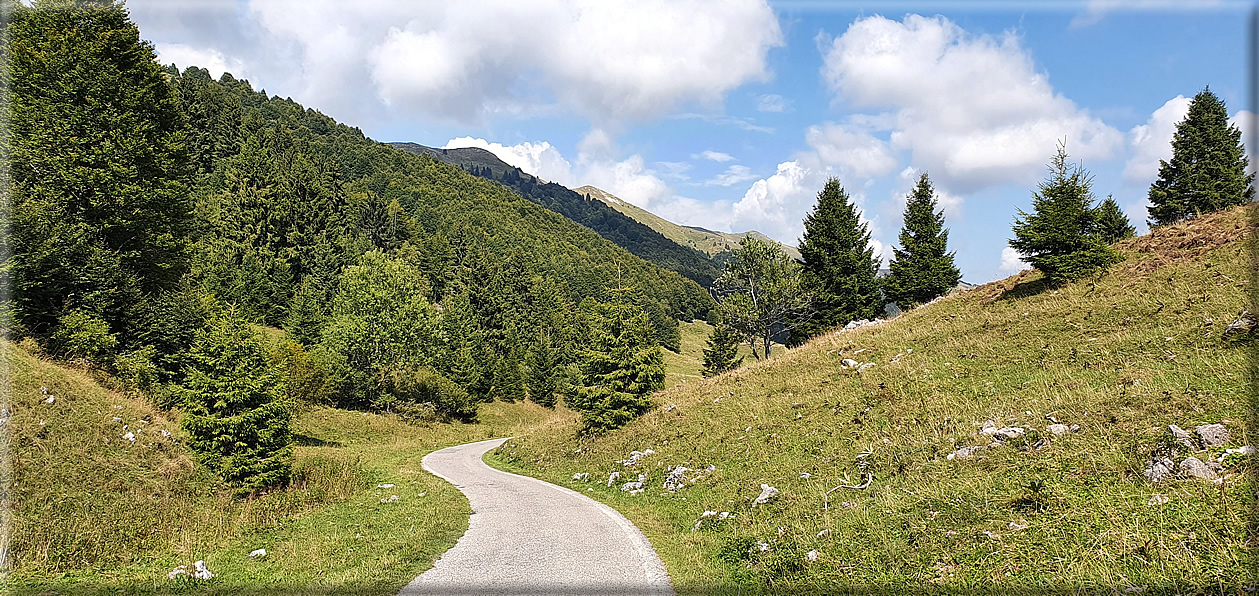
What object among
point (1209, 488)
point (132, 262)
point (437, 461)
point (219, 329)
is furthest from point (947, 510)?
point (132, 262)

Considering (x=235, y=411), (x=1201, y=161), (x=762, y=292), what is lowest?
(x=235, y=411)

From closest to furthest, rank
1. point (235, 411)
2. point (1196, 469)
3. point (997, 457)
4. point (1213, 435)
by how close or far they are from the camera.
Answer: point (1196, 469), point (1213, 435), point (997, 457), point (235, 411)

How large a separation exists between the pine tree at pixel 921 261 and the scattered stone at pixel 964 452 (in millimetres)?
31629

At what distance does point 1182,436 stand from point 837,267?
3443 cm

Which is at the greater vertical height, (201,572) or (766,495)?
(766,495)

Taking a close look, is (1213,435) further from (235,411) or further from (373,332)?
(373,332)

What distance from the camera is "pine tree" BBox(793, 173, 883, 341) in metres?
40.4

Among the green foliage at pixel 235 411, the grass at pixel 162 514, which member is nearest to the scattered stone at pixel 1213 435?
the grass at pixel 162 514

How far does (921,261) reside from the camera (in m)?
39.6

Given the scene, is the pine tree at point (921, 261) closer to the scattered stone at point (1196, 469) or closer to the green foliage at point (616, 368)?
the green foliage at point (616, 368)

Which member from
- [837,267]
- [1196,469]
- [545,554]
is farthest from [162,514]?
[837,267]

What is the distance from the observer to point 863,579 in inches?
294

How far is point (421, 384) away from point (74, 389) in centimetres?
3472

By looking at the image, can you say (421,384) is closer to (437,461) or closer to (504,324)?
(437,461)
